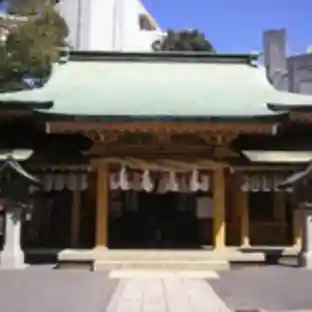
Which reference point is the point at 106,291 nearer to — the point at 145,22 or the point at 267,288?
the point at 267,288

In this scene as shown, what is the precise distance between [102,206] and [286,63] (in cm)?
2411

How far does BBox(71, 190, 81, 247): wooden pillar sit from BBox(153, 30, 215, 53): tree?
27.6 meters

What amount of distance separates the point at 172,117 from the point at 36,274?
5.10 metres

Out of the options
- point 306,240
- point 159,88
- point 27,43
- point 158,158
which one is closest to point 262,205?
point 306,240

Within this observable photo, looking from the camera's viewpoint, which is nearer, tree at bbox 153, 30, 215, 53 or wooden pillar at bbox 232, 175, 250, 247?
wooden pillar at bbox 232, 175, 250, 247

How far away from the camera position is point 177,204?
59.3ft

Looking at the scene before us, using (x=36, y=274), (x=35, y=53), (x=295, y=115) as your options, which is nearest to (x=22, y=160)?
(x=36, y=274)

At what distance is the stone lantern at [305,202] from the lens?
1468cm

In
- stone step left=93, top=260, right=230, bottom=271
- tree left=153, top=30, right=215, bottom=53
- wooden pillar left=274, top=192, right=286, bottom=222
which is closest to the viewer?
stone step left=93, top=260, right=230, bottom=271

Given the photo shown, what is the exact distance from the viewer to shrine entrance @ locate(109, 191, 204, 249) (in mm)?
17906

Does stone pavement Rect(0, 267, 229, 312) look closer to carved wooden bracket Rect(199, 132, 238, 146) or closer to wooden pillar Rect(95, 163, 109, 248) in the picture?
wooden pillar Rect(95, 163, 109, 248)

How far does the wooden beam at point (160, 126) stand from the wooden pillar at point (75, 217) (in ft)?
7.92

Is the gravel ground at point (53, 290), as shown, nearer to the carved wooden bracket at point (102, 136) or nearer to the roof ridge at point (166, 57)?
the carved wooden bracket at point (102, 136)

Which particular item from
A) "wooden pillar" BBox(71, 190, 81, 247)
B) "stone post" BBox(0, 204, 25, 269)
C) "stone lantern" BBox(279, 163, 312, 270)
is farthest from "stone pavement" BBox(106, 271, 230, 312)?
"wooden pillar" BBox(71, 190, 81, 247)
